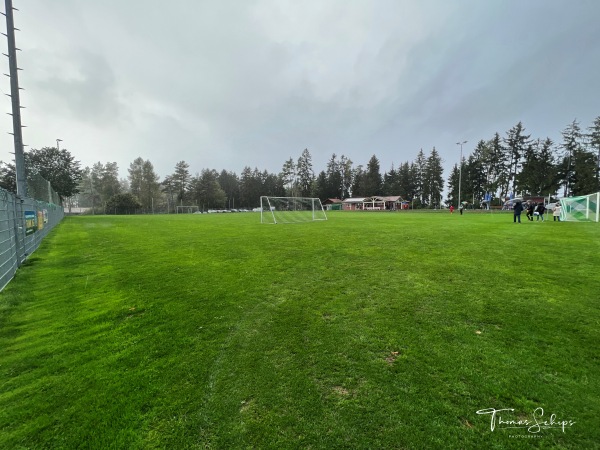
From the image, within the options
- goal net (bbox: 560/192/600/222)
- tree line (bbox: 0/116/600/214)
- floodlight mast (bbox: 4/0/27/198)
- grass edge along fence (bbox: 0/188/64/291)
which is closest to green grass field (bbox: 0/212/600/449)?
grass edge along fence (bbox: 0/188/64/291)

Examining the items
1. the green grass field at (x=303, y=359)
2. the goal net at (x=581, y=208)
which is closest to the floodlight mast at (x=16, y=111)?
the green grass field at (x=303, y=359)

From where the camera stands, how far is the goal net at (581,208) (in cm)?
1902

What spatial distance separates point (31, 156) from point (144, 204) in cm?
3830

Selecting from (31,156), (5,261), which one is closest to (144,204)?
(31,156)

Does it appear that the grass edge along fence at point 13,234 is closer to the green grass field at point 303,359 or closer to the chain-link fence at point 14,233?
the chain-link fence at point 14,233

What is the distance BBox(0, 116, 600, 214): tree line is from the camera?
50.9 meters

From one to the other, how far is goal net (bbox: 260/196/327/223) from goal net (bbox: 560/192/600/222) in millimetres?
18605

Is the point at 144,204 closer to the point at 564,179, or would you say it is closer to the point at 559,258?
the point at 559,258

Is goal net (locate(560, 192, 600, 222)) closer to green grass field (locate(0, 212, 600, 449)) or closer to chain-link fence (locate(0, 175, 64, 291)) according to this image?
green grass field (locate(0, 212, 600, 449))

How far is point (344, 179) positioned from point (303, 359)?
97226 millimetres

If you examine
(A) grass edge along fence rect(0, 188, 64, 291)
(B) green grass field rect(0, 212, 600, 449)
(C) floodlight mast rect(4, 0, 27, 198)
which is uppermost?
(C) floodlight mast rect(4, 0, 27, 198)

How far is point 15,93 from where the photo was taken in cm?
912

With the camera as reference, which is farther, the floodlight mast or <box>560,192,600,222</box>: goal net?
<box>560,192,600,222</box>: goal net

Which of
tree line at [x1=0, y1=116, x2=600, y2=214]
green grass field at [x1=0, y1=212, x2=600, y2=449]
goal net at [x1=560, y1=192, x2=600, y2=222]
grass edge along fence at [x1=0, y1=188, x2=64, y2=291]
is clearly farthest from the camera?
tree line at [x1=0, y1=116, x2=600, y2=214]
